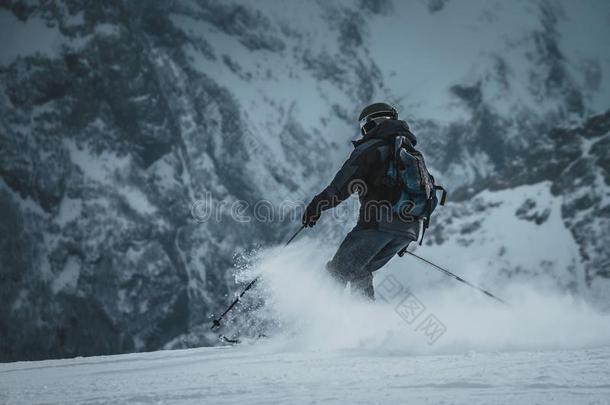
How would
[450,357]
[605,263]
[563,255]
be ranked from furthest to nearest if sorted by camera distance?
[563,255] → [605,263] → [450,357]

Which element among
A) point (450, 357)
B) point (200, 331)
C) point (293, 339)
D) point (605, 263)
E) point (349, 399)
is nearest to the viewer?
point (349, 399)

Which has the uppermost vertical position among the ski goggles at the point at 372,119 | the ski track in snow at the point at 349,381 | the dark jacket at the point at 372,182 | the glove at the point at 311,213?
the ski goggles at the point at 372,119

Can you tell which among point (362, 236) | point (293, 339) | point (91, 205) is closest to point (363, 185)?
point (362, 236)

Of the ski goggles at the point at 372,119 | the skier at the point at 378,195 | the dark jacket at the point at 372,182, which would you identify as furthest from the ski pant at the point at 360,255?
the ski goggles at the point at 372,119

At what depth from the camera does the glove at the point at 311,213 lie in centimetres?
612

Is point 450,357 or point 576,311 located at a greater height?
point 576,311

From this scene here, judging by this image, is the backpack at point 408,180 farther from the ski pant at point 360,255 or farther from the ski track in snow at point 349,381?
the ski track in snow at point 349,381

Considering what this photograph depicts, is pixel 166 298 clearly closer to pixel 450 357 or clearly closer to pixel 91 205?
pixel 91 205

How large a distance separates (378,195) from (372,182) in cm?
15

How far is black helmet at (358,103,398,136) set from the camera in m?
6.37

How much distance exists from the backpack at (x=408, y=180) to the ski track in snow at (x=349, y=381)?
1.58 m

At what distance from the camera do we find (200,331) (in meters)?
179

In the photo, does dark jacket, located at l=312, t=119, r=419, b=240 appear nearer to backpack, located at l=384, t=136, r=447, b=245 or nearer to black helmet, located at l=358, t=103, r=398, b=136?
backpack, located at l=384, t=136, r=447, b=245

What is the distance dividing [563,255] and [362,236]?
5346 inches
